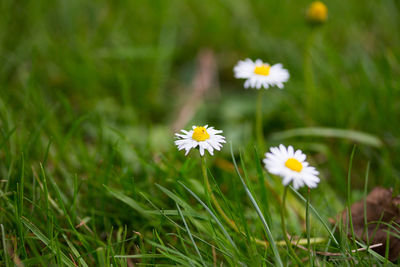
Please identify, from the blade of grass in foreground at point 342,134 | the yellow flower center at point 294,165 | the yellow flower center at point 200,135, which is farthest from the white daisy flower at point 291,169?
the blade of grass in foreground at point 342,134

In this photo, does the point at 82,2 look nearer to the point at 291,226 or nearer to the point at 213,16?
the point at 213,16

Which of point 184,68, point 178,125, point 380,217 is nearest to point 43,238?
point 380,217

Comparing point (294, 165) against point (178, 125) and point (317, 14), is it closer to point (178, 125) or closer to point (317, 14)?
point (317, 14)

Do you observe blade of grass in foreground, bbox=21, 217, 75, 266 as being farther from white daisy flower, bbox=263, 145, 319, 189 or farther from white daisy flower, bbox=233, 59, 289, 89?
white daisy flower, bbox=233, 59, 289, 89

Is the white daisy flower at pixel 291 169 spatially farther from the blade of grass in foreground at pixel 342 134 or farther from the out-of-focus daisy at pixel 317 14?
the out-of-focus daisy at pixel 317 14

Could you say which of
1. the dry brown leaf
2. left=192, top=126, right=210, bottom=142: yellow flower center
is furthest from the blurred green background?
left=192, top=126, right=210, bottom=142: yellow flower center

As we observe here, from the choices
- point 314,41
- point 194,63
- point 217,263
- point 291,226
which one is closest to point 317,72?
point 314,41

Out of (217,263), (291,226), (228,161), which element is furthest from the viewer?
(228,161)
